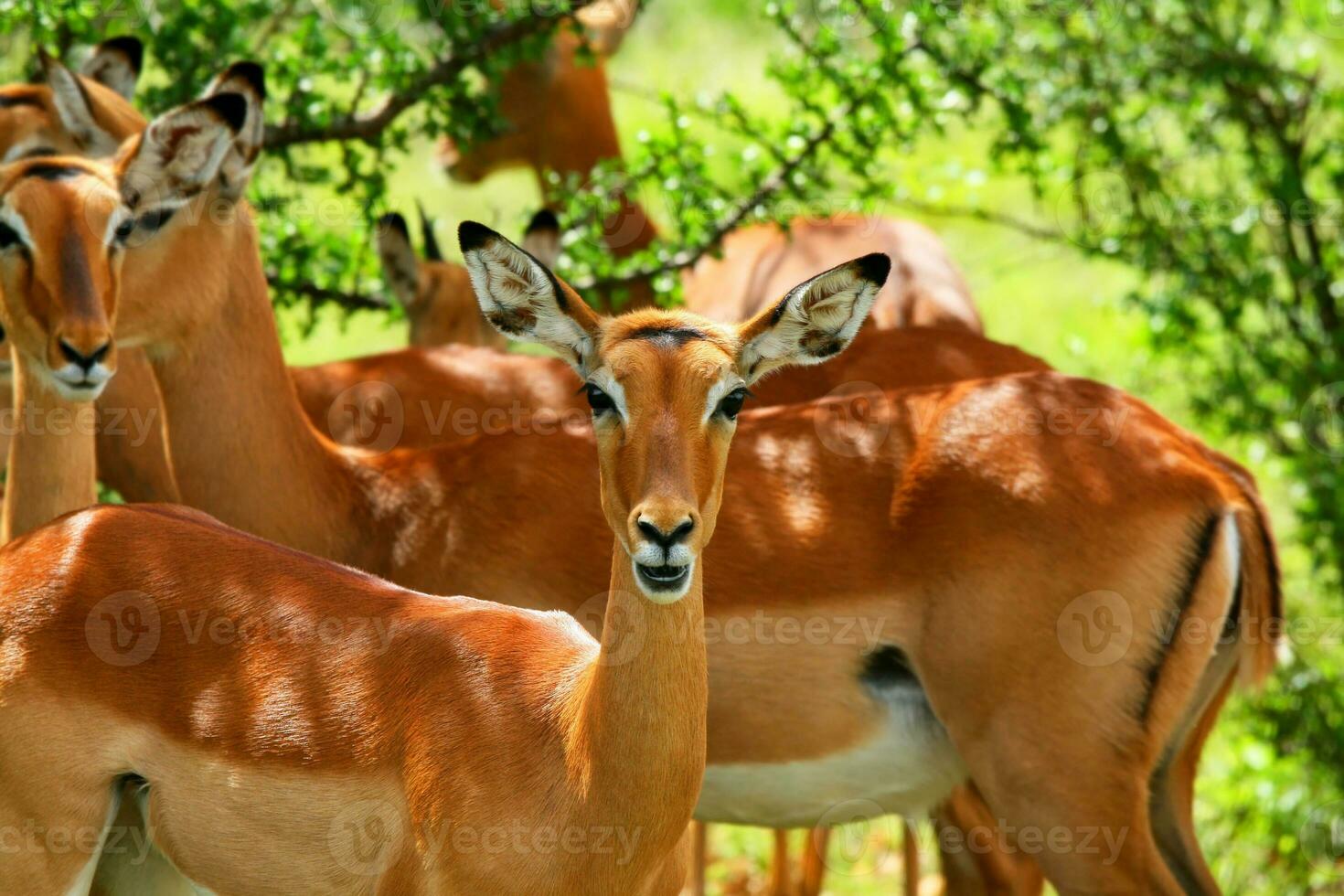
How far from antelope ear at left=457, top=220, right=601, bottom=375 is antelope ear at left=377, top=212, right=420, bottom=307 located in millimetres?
2715

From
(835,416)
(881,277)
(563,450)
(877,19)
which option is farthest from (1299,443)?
(881,277)

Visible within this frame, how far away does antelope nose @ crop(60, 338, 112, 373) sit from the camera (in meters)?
4.20

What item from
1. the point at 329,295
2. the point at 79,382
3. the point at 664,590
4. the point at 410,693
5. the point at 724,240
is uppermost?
the point at 79,382

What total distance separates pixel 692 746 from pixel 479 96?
10.8 ft

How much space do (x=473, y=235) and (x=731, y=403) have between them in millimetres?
642

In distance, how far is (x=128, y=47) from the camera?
19.4 feet

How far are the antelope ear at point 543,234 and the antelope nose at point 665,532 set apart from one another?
3.21 meters

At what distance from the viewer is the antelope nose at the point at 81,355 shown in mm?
4199

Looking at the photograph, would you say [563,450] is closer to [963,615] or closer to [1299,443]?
[963,615]

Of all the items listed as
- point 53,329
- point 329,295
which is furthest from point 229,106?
point 329,295

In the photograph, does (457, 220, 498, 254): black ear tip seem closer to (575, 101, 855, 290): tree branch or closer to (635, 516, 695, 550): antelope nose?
(635, 516, 695, 550): antelope nose

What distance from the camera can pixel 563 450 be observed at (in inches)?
192

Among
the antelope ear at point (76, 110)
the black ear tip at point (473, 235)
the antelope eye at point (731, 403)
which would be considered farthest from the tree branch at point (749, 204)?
the antelope eye at point (731, 403)

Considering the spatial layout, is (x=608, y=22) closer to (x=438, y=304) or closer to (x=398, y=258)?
(x=438, y=304)
